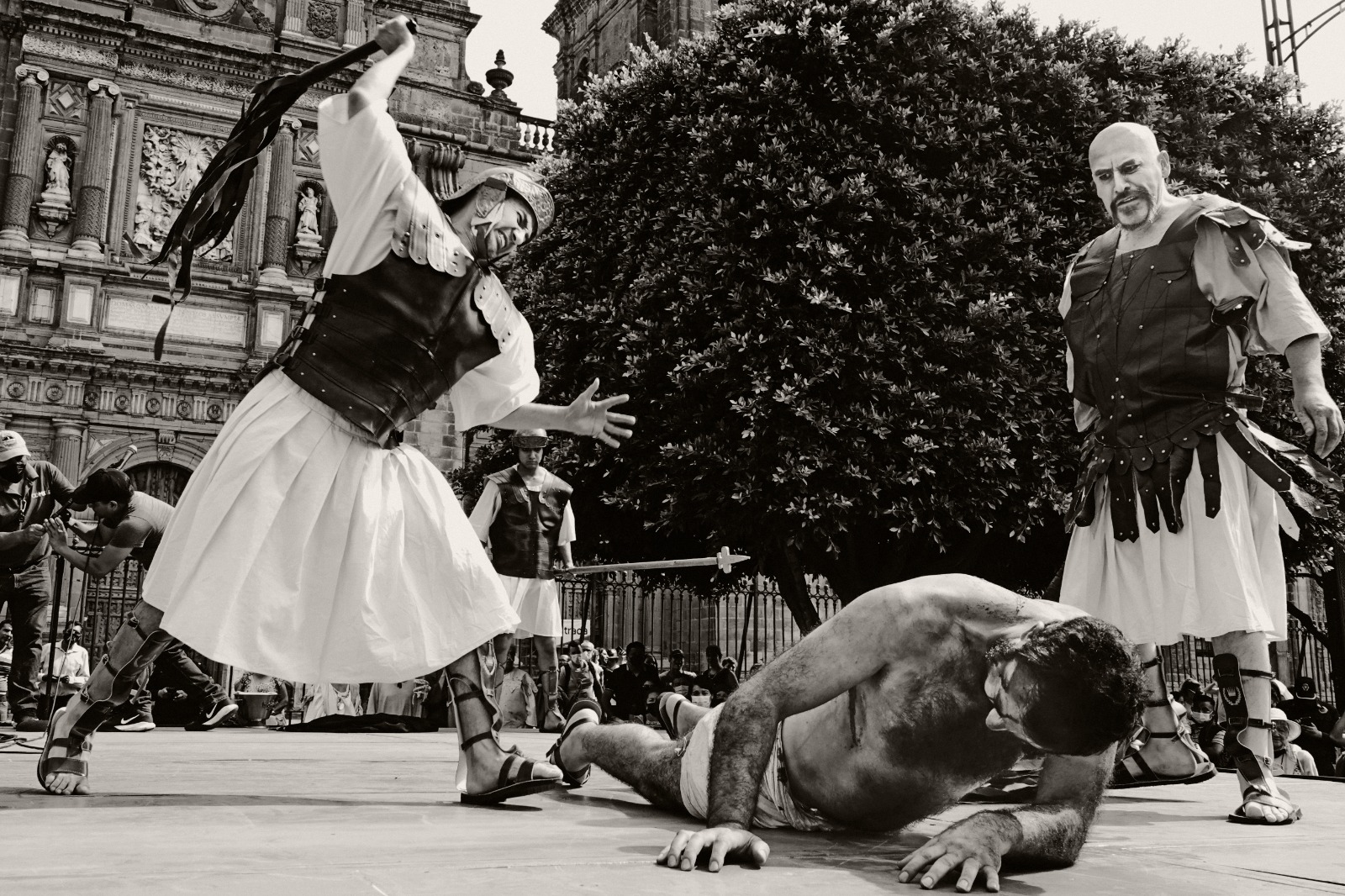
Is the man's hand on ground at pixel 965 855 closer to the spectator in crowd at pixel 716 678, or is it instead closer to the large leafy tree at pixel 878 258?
the large leafy tree at pixel 878 258

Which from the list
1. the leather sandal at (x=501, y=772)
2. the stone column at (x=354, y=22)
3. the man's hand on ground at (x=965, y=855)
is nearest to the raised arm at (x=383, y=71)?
the leather sandal at (x=501, y=772)

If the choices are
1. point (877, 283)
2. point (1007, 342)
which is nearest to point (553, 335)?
point (877, 283)

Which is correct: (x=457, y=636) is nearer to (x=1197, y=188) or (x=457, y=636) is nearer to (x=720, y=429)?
(x=720, y=429)

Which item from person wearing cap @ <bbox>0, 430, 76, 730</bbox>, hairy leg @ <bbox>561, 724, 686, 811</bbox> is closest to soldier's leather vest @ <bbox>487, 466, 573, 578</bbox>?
person wearing cap @ <bbox>0, 430, 76, 730</bbox>

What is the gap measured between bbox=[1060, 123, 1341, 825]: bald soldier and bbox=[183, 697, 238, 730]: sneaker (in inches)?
317

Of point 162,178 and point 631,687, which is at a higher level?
point 162,178

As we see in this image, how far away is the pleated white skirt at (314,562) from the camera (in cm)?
322

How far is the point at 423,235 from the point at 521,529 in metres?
6.00

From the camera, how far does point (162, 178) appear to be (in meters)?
21.9

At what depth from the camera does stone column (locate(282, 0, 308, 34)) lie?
2305cm

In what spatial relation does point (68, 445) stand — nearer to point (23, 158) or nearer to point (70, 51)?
point (23, 158)

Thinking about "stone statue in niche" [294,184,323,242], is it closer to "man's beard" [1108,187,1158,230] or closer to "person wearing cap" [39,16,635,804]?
"person wearing cap" [39,16,635,804]

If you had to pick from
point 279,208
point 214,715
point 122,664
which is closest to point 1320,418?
point 122,664

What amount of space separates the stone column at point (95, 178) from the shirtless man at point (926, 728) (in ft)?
70.5
